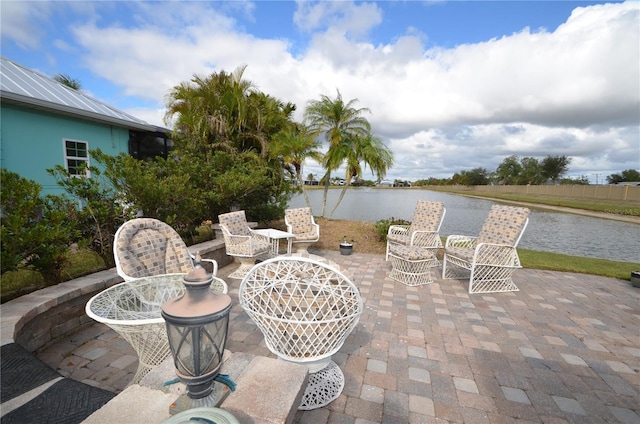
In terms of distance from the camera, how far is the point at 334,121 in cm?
889

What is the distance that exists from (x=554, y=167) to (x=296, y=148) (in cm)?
5304

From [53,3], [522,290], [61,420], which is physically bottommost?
[522,290]

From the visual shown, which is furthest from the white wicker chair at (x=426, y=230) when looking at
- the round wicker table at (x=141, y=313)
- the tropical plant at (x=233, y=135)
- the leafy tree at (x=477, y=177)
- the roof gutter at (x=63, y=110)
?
the leafy tree at (x=477, y=177)

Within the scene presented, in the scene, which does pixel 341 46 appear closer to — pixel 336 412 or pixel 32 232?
pixel 32 232

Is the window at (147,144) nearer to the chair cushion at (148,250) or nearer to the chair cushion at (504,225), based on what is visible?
the chair cushion at (148,250)

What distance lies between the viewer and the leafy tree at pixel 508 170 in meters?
55.8

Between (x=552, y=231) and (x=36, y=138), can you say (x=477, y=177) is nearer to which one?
(x=552, y=231)

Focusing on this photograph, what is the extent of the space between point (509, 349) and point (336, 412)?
1869mm

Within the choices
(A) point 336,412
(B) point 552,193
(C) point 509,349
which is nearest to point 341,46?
(C) point 509,349

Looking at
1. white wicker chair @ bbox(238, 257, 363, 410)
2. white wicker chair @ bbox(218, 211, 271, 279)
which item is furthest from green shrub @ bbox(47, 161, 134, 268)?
white wicker chair @ bbox(238, 257, 363, 410)

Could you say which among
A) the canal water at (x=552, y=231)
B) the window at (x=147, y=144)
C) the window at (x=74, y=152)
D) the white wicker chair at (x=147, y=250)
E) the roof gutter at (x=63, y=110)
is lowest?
the canal water at (x=552, y=231)

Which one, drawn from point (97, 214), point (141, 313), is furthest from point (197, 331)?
point (97, 214)

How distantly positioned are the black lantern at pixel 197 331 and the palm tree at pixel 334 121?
7.81 meters

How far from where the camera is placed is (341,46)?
246 inches
